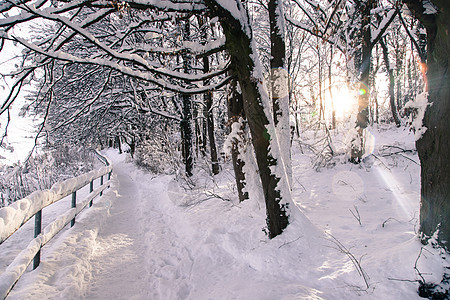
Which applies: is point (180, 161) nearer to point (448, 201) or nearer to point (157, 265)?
point (157, 265)

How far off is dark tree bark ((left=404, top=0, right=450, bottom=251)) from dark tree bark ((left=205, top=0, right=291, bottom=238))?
5.29 ft

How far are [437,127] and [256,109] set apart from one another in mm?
1869

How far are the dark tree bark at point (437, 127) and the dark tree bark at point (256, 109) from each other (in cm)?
161

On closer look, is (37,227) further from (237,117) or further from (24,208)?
(237,117)

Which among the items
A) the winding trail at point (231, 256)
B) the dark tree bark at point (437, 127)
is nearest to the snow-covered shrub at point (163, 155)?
the winding trail at point (231, 256)

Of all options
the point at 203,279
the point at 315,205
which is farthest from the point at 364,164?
the point at 203,279

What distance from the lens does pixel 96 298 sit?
2822mm

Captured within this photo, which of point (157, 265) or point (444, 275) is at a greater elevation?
point (444, 275)

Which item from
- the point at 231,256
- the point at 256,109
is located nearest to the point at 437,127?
the point at 256,109

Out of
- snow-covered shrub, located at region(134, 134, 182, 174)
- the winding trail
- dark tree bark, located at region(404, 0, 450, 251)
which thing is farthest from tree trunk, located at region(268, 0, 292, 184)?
snow-covered shrub, located at region(134, 134, 182, 174)

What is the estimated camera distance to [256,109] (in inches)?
126

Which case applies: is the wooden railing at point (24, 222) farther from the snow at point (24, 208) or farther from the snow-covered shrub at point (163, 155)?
the snow-covered shrub at point (163, 155)

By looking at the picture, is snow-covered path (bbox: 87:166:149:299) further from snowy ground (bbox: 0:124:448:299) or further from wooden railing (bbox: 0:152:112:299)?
wooden railing (bbox: 0:152:112:299)

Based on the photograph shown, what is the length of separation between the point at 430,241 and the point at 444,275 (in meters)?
0.29
